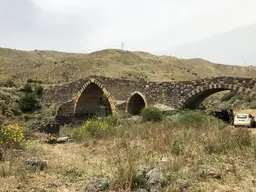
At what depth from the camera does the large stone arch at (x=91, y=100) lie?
27.1 m

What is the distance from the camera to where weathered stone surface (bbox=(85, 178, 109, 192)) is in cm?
435

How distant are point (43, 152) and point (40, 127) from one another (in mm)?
8022

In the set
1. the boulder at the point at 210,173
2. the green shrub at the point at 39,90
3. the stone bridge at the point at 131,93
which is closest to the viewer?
the boulder at the point at 210,173

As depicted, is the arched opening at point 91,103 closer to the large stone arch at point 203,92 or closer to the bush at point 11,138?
the large stone arch at point 203,92

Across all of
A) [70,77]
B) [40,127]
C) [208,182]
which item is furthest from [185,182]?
[70,77]

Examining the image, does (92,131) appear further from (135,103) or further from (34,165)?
(135,103)

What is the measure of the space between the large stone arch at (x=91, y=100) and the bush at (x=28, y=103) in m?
4.00

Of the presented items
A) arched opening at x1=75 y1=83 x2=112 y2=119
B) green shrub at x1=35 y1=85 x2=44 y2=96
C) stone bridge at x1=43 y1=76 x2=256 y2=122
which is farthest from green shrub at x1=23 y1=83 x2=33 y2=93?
arched opening at x1=75 y1=83 x2=112 y2=119

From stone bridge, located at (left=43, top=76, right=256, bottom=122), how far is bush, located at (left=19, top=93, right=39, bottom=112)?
162cm

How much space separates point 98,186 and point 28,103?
25.6 m

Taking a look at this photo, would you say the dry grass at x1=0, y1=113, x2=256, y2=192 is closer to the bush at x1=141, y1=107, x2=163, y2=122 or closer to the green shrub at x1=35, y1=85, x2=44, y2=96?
the bush at x1=141, y1=107, x2=163, y2=122

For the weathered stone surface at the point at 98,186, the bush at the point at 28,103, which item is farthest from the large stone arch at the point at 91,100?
the weathered stone surface at the point at 98,186

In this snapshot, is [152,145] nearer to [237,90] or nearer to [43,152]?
[43,152]

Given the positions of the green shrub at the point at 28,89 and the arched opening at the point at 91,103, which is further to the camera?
the green shrub at the point at 28,89
